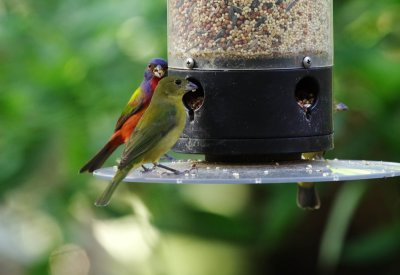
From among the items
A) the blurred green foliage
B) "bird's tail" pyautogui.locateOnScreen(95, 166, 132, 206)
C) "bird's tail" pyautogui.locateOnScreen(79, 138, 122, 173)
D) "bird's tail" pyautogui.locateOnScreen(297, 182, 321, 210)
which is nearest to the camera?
"bird's tail" pyautogui.locateOnScreen(95, 166, 132, 206)

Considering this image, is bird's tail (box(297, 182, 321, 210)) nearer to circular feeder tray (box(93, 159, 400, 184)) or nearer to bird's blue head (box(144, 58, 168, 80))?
circular feeder tray (box(93, 159, 400, 184))

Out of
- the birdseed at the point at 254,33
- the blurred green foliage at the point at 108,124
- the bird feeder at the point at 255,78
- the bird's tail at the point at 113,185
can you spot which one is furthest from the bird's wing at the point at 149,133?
the blurred green foliage at the point at 108,124

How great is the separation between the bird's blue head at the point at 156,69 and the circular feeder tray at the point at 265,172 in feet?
1.84

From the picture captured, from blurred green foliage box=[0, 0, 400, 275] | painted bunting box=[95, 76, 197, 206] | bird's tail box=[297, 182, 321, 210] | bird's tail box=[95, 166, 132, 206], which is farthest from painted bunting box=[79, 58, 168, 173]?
bird's tail box=[297, 182, 321, 210]

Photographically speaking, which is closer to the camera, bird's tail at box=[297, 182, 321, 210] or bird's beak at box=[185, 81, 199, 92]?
bird's beak at box=[185, 81, 199, 92]

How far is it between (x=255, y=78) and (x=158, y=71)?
766 mm

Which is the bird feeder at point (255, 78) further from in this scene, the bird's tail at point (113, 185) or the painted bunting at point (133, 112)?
the bird's tail at point (113, 185)

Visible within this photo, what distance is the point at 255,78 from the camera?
207 inches

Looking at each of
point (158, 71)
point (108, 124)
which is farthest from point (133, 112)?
point (108, 124)

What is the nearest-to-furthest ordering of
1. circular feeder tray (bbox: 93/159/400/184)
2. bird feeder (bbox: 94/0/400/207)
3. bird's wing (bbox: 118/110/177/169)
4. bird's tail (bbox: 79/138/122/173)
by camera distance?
circular feeder tray (bbox: 93/159/400/184) → bird's wing (bbox: 118/110/177/169) → bird feeder (bbox: 94/0/400/207) → bird's tail (bbox: 79/138/122/173)

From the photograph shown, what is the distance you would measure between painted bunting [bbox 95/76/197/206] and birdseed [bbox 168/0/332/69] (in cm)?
21

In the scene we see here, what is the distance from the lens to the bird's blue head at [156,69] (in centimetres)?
581

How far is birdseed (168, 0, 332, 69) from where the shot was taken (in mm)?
5285

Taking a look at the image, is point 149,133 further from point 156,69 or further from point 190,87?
point 156,69
